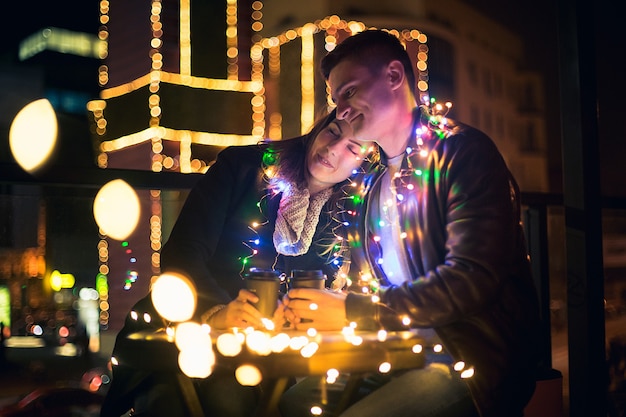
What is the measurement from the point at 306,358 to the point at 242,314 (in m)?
0.31

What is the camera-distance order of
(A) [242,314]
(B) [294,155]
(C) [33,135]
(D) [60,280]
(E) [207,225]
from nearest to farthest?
(A) [242,314]
(E) [207,225]
(B) [294,155]
(D) [60,280]
(C) [33,135]

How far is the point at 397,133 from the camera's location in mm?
1887

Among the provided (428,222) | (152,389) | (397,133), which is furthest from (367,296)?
(152,389)

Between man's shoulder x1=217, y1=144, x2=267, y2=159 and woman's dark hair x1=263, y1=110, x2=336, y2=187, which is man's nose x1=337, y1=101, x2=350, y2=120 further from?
man's shoulder x1=217, y1=144, x2=267, y2=159

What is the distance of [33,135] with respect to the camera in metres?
3.32

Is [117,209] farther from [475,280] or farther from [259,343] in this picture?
[475,280]

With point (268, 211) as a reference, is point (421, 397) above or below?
below

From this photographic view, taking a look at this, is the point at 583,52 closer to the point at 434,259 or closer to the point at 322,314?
the point at 434,259

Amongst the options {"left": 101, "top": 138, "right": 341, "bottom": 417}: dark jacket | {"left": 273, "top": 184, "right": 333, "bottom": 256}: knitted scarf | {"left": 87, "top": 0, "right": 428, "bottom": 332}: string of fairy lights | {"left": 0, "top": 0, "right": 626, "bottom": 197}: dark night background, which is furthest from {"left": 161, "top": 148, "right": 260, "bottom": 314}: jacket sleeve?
{"left": 0, "top": 0, "right": 626, "bottom": 197}: dark night background

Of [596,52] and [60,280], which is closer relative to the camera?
[596,52]

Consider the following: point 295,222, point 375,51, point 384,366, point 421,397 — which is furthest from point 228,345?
point 375,51

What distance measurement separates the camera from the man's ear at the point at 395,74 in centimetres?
188

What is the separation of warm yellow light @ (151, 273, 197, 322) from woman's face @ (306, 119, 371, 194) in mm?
522

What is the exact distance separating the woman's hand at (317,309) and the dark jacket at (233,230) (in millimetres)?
422
